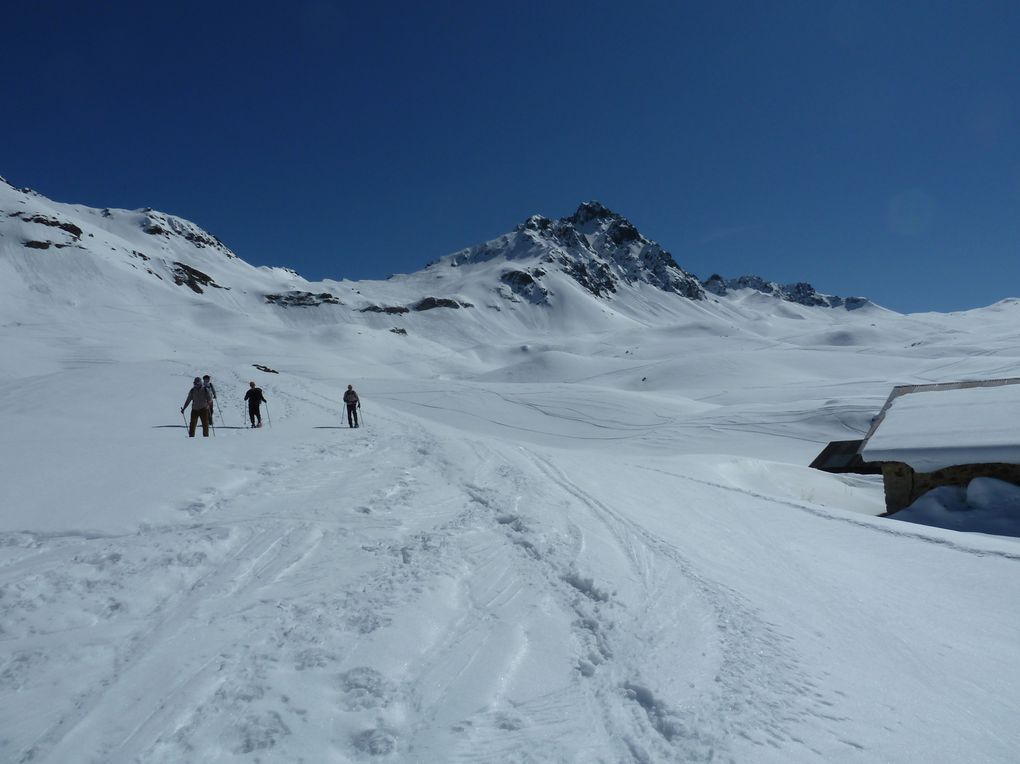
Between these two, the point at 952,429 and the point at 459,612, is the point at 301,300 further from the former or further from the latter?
the point at 459,612

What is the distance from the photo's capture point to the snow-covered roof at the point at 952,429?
34.9 feet

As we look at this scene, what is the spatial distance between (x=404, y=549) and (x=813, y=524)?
6.59 meters

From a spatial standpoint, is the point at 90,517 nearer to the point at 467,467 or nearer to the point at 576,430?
the point at 467,467

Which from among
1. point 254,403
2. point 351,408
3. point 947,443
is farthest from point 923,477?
point 254,403

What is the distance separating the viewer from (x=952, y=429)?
38.4 ft

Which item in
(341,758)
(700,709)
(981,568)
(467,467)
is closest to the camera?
(341,758)

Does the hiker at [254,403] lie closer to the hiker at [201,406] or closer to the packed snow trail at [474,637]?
the hiker at [201,406]

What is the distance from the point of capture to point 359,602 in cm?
426

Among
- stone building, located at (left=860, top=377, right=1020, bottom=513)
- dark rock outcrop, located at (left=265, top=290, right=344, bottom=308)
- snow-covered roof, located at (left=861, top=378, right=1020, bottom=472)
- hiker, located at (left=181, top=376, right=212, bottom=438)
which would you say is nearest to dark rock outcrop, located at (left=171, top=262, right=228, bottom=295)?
dark rock outcrop, located at (left=265, top=290, right=344, bottom=308)

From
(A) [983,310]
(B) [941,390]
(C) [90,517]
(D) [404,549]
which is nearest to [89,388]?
(C) [90,517]

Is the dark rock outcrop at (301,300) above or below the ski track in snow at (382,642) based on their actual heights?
above

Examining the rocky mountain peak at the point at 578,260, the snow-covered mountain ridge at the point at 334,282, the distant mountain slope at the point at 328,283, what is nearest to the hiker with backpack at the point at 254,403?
the distant mountain slope at the point at 328,283

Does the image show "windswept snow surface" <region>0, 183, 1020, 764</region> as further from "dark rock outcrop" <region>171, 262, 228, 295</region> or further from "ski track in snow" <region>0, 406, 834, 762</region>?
"dark rock outcrop" <region>171, 262, 228, 295</region>

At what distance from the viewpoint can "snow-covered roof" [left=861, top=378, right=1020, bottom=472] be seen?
419 inches
